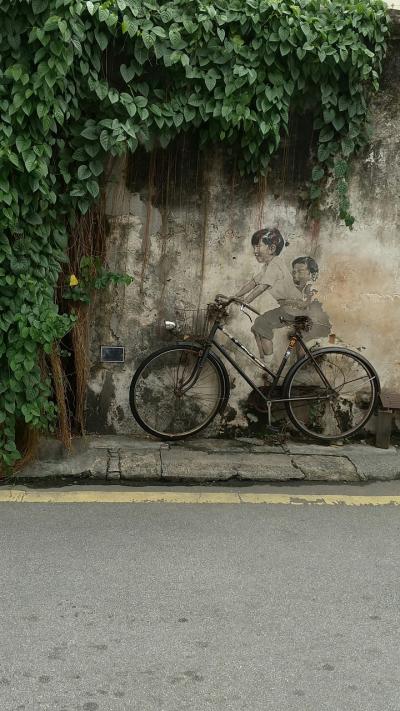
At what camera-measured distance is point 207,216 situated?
17.6 ft

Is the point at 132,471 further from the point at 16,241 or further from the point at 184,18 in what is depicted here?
the point at 184,18

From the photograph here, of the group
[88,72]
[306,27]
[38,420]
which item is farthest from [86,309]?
[306,27]

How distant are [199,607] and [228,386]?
7.85 ft

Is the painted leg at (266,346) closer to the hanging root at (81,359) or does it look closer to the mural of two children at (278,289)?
the mural of two children at (278,289)

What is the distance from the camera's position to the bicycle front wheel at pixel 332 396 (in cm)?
554

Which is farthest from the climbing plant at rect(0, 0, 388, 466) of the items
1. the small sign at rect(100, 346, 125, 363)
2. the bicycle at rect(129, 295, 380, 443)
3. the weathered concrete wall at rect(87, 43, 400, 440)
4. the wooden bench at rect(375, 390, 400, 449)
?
the wooden bench at rect(375, 390, 400, 449)

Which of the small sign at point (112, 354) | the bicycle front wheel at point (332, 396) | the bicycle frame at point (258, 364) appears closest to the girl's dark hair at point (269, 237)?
the bicycle frame at point (258, 364)

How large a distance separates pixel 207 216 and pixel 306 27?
1486 mm

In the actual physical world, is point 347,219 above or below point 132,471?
above

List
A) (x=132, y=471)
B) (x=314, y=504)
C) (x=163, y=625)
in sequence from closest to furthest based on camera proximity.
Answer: (x=163, y=625), (x=314, y=504), (x=132, y=471)

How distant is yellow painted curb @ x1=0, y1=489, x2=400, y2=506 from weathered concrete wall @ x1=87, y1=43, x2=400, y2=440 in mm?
1124

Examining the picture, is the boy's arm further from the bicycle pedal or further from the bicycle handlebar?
the bicycle pedal

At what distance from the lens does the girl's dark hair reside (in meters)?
5.42

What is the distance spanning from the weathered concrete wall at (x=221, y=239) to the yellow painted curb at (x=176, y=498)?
3.69ft
